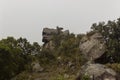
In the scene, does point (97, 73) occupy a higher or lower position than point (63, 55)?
lower

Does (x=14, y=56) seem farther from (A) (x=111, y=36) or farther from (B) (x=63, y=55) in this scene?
(A) (x=111, y=36)

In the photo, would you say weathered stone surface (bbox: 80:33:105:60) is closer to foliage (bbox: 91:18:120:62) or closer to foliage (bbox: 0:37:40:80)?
foliage (bbox: 91:18:120:62)

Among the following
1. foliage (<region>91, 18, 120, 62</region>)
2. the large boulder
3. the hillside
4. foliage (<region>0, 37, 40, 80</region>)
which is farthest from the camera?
foliage (<region>91, 18, 120, 62</region>)

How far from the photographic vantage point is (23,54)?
138 ft

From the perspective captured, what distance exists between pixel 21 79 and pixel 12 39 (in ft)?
18.1

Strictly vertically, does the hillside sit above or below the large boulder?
above

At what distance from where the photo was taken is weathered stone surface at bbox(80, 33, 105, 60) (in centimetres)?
4294

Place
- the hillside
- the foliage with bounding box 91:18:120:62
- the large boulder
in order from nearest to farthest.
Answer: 1. the large boulder
2. the hillside
3. the foliage with bounding box 91:18:120:62

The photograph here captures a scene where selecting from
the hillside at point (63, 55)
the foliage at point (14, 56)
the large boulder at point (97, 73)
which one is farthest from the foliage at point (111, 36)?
the foliage at point (14, 56)

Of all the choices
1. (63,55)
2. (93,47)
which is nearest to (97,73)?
(93,47)

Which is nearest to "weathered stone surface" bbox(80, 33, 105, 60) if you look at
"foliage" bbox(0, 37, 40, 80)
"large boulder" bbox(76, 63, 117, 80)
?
"foliage" bbox(0, 37, 40, 80)

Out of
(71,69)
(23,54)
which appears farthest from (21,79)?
(71,69)

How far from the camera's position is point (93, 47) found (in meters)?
43.4

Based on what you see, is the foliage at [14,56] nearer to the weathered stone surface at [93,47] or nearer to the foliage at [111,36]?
the weathered stone surface at [93,47]
